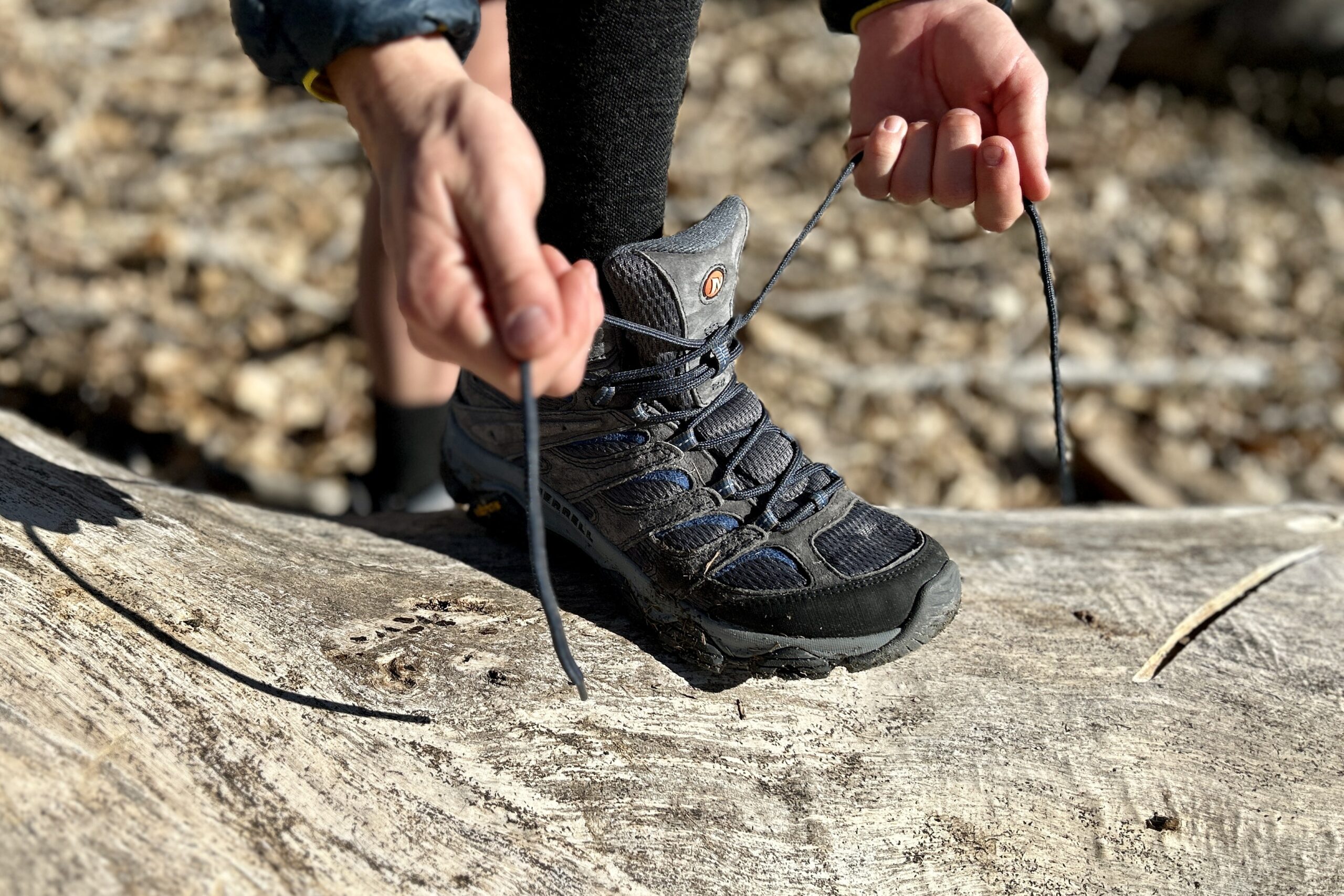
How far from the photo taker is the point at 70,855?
82 centimetres

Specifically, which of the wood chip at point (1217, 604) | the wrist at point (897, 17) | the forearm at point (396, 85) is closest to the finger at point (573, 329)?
the forearm at point (396, 85)

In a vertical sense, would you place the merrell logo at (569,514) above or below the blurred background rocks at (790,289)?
below

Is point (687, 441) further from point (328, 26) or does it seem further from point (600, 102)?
point (328, 26)

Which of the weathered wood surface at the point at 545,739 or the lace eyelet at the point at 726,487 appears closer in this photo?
the weathered wood surface at the point at 545,739

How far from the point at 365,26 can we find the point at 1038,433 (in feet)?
7.52

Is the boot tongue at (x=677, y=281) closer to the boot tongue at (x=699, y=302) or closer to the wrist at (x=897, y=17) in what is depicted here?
the boot tongue at (x=699, y=302)

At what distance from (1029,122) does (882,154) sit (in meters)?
0.16

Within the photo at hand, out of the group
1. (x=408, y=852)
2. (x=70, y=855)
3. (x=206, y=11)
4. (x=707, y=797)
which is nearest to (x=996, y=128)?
(x=707, y=797)

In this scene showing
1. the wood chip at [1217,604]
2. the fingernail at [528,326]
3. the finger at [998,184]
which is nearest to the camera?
the fingernail at [528,326]

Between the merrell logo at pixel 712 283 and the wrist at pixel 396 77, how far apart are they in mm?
437

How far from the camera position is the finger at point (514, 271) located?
737 mm

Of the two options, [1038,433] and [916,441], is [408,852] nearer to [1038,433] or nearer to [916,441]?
[916,441]

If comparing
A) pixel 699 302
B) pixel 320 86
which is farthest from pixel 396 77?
pixel 699 302

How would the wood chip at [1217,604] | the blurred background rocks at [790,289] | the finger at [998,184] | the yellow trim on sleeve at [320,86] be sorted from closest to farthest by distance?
the yellow trim on sleeve at [320,86]
the finger at [998,184]
the wood chip at [1217,604]
the blurred background rocks at [790,289]
